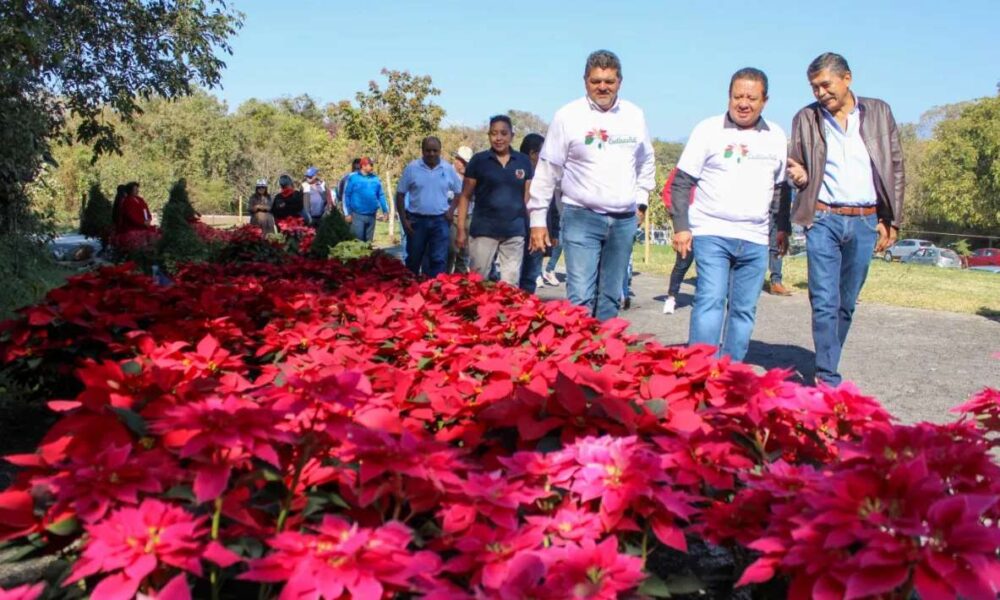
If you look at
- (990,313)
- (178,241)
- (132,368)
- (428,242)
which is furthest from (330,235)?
(132,368)

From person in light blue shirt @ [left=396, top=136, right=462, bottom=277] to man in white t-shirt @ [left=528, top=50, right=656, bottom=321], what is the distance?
4.12 metres

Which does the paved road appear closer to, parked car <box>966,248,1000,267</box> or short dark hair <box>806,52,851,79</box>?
short dark hair <box>806,52,851,79</box>

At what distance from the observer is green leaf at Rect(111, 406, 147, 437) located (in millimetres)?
1755

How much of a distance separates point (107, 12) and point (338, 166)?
36.6 meters

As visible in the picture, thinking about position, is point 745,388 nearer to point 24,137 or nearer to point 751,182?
point 751,182

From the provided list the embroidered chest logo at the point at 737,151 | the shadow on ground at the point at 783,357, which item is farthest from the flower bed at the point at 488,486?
the shadow on ground at the point at 783,357

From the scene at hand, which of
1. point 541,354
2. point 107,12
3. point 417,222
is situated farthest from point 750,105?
point 107,12

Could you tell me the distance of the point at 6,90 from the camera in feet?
28.7

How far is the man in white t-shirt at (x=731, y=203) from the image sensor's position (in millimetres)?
4828

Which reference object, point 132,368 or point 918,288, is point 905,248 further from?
point 132,368

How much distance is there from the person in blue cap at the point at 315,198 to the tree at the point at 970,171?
47.2 m

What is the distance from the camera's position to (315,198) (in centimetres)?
1591

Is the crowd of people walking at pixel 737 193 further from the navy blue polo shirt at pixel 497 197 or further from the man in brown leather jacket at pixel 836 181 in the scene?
the navy blue polo shirt at pixel 497 197

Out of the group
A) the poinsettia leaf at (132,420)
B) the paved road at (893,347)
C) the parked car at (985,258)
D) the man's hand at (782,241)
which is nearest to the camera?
the poinsettia leaf at (132,420)
